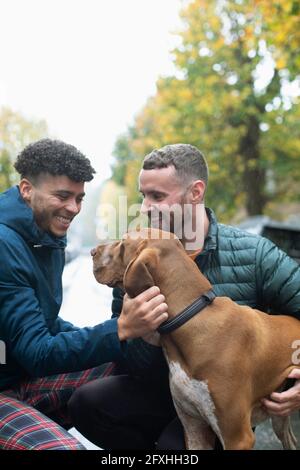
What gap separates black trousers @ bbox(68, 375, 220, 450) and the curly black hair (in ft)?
4.31

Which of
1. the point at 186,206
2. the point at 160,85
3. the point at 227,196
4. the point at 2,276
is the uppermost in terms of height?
the point at 160,85

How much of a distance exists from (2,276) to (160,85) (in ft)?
70.8

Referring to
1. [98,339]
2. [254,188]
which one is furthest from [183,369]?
[254,188]

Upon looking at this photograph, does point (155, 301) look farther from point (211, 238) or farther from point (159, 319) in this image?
point (211, 238)

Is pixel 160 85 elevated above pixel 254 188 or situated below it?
above

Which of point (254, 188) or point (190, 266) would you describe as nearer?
point (190, 266)

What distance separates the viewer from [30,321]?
3.00 metres

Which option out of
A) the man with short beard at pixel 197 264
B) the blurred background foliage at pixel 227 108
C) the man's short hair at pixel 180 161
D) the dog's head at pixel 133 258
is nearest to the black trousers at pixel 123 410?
the man with short beard at pixel 197 264

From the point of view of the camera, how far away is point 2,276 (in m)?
3.09

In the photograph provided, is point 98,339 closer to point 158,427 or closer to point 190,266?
point 190,266

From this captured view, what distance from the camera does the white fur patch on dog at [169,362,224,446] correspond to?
2.87 metres

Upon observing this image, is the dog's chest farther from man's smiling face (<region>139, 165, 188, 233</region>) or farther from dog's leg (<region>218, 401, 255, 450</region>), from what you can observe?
man's smiling face (<region>139, 165, 188, 233</region>)

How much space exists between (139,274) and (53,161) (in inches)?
39.8

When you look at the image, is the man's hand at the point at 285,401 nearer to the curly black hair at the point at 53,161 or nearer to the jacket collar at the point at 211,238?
the jacket collar at the point at 211,238
